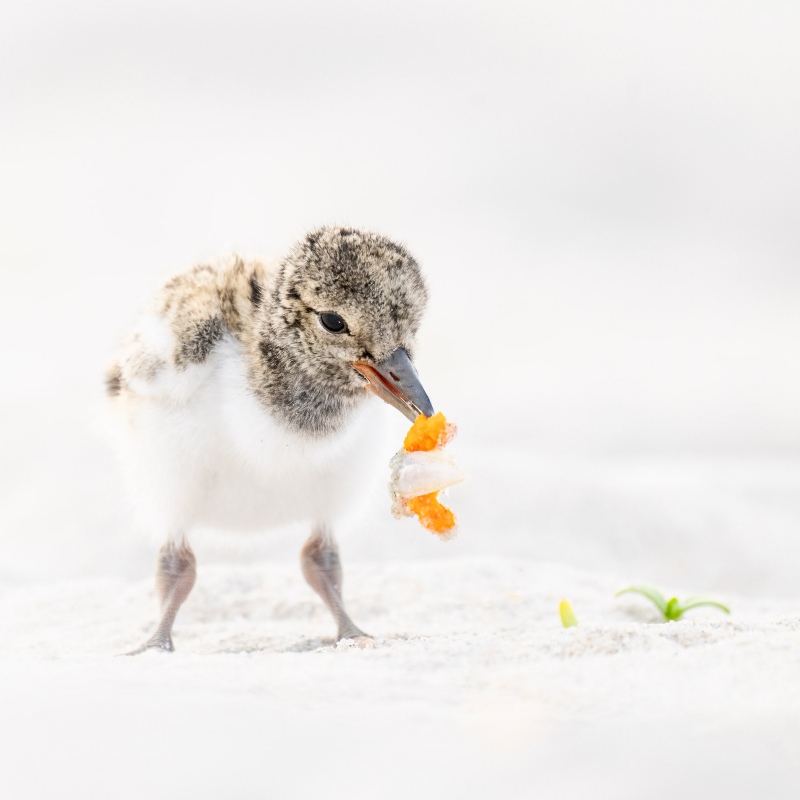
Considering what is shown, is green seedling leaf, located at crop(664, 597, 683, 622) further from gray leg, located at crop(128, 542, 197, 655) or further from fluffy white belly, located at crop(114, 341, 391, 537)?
gray leg, located at crop(128, 542, 197, 655)

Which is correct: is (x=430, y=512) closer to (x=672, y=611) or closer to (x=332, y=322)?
(x=332, y=322)

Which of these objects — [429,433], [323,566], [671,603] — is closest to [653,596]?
[671,603]

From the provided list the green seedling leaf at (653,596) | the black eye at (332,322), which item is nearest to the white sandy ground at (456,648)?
the green seedling leaf at (653,596)

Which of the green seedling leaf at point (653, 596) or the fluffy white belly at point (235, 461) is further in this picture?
the green seedling leaf at point (653, 596)

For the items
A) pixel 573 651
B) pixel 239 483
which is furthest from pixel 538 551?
pixel 573 651

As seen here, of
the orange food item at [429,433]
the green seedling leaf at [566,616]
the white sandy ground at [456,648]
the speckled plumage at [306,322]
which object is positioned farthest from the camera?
the green seedling leaf at [566,616]

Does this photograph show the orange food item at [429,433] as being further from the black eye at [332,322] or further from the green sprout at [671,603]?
the green sprout at [671,603]
